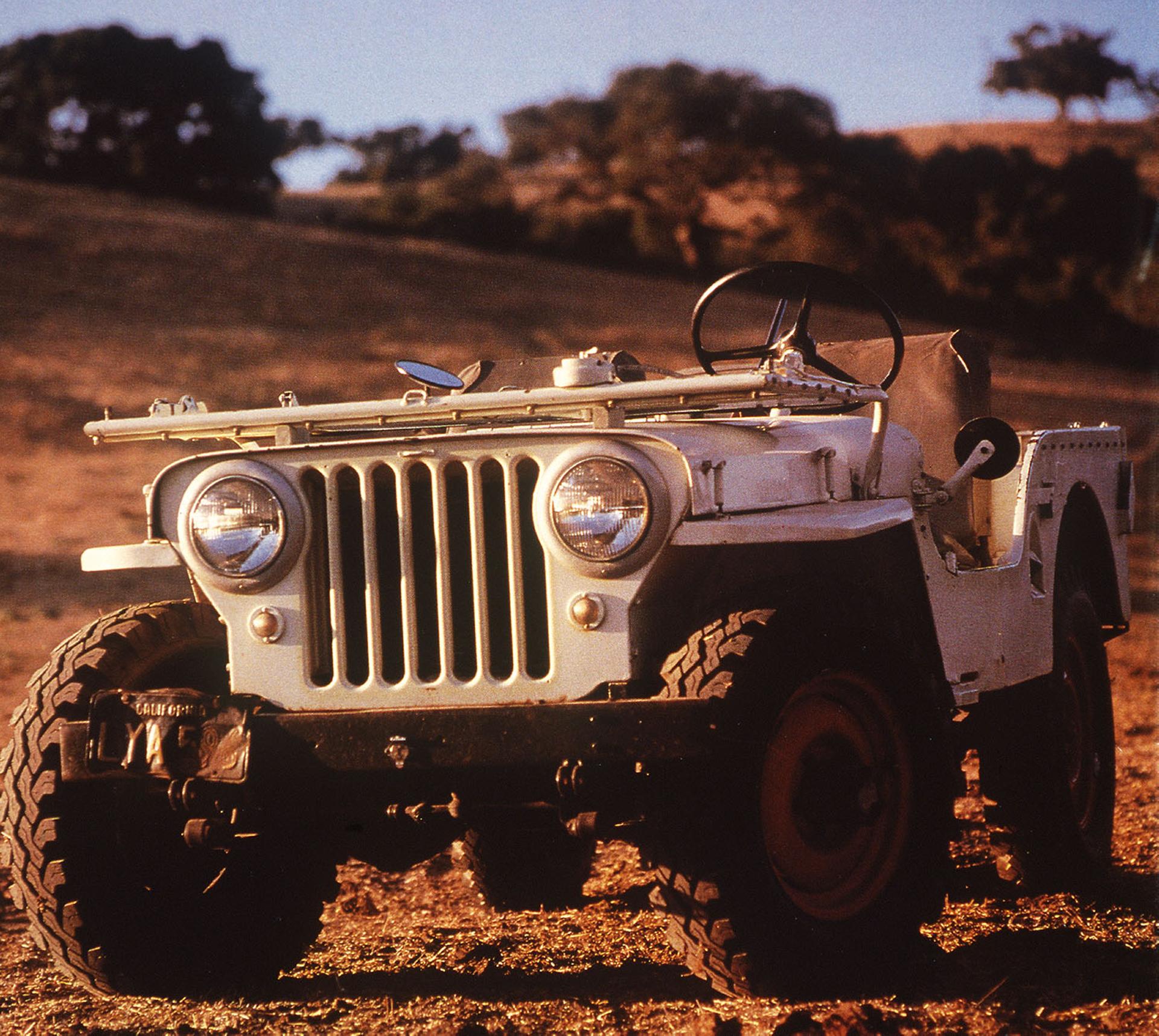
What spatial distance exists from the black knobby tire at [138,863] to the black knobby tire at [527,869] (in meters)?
0.86

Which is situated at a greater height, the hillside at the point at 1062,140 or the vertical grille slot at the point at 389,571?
the hillside at the point at 1062,140

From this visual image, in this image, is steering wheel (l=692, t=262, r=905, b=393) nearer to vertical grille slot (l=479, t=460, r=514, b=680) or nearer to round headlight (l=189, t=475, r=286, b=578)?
vertical grille slot (l=479, t=460, r=514, b=680)

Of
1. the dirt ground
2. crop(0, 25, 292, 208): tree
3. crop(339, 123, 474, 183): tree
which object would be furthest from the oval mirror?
crop(339, 123, 474, 183): tree

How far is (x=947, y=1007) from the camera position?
3.89 metres

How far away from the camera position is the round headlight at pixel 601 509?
3723 mm

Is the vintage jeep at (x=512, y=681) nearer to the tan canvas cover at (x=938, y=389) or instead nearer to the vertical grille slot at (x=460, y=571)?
the vertical grille slot at (x=460, y=571)

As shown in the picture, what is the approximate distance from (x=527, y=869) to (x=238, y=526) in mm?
1888

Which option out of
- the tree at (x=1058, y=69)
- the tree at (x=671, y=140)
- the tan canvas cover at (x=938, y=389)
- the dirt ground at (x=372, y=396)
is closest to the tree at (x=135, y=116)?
the dirt ground at (x=372, y=396)

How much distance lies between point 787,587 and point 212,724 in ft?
4.58

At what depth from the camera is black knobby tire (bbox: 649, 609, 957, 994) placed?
3.65m

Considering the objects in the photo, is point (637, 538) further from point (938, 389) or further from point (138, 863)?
point (938, 389)

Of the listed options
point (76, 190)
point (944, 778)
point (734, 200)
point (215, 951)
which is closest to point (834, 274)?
point (944, 778)

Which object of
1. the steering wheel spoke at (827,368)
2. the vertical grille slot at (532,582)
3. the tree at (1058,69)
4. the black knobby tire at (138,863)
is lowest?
the black knobby tire at (138,863)

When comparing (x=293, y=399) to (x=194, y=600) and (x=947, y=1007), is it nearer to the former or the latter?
(x=194, y=600)
